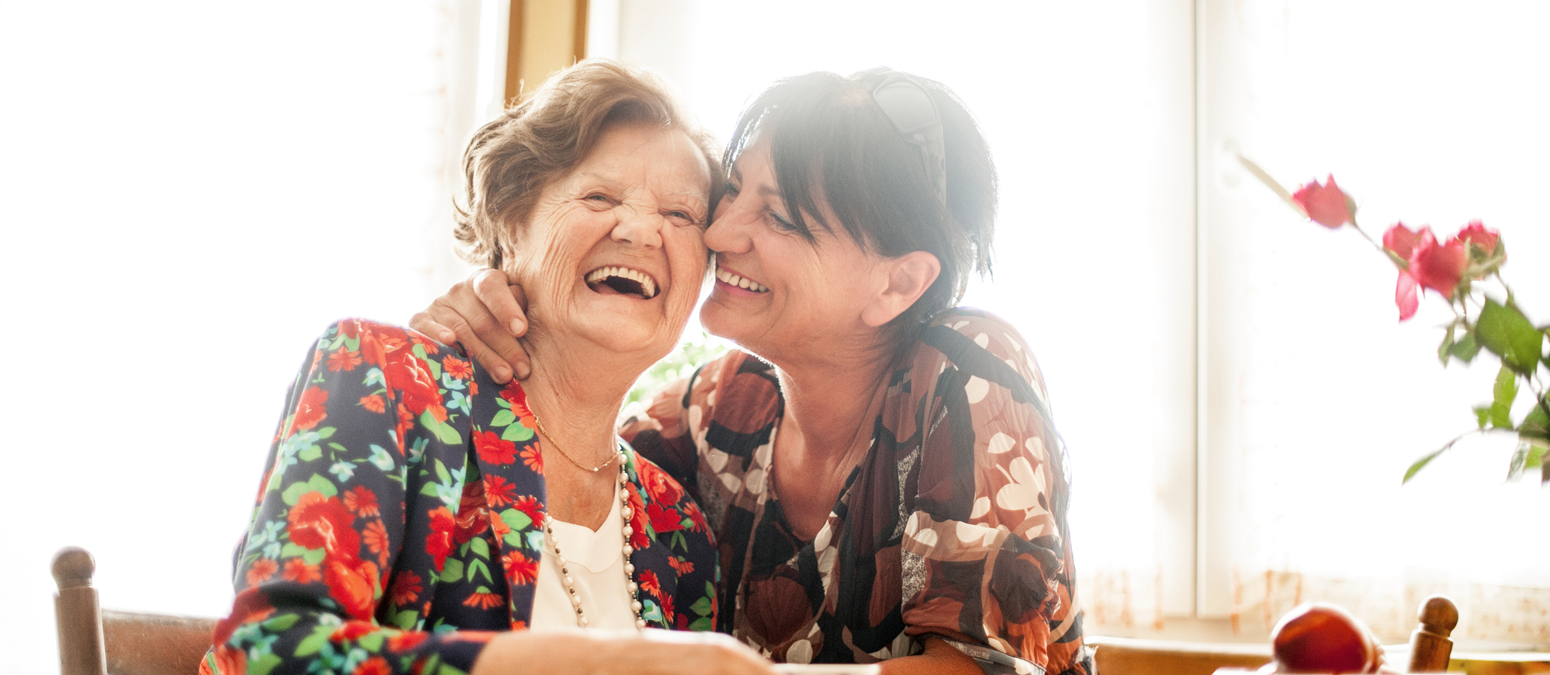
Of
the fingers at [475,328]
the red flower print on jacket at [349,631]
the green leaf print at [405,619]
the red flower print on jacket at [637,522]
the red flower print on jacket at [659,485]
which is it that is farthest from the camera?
the red flower print on jacket at [659,485]

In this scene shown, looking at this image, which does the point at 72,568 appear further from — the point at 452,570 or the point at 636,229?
the point at 636,229

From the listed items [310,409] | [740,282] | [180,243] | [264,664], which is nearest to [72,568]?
[310,409]

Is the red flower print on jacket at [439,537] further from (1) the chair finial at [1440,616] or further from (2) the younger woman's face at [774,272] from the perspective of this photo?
(1) the chair finial at [1440,616]

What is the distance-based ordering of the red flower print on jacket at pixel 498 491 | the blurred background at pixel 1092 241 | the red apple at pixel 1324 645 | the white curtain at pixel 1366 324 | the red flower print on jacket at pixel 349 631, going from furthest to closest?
1. the white curtain at pixel 1366 324
2. the blurred background at pixel 1092 241
3. the red flower print on jacket at pixel 498 491
4. the red flower print on jacket at pixel 349 631
5. the red apple at pixel 1324 645

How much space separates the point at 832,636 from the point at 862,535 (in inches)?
5.4

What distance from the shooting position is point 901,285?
1391mm

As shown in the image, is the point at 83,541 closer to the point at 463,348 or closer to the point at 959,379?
the point at 463,348

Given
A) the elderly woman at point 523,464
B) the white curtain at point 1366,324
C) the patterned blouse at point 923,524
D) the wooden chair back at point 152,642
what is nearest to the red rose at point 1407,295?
the patterned blouse at point 923,524

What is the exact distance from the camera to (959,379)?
124cm

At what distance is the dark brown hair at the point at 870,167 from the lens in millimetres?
1328

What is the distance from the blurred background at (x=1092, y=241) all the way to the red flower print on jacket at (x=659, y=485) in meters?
1.02

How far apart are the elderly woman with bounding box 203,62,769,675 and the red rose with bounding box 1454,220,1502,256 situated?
766 millimetres

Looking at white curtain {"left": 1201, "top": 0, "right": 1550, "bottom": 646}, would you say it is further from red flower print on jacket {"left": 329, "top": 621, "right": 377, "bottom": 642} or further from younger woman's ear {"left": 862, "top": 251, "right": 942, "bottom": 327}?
red flower print on jacket {"left": 329, "top": 621, "right": 377, "bottom": 642}

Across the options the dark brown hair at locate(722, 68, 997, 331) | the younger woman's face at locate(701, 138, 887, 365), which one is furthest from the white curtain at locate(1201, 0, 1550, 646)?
the younger woman's face at locate(701, 138, 887, 365)
